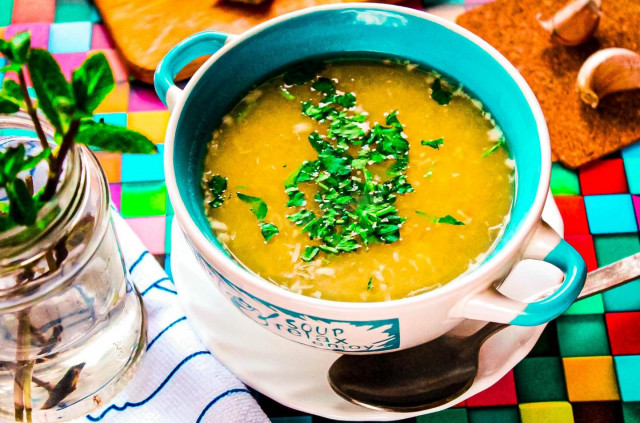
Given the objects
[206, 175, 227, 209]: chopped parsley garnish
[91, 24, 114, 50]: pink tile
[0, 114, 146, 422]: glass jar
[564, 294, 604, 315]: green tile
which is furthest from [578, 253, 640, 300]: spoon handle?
[91, 24, 114, 50]: pink tile

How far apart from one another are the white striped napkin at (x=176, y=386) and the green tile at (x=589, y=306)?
549 millimetres

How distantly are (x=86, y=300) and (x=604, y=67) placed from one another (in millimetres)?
996

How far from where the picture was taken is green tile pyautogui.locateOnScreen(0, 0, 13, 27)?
66.6 inches

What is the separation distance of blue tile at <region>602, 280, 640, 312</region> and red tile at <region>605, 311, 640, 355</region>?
0.04 ft

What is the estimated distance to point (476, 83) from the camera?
1198 mm

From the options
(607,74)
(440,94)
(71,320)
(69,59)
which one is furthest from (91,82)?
(607,74)

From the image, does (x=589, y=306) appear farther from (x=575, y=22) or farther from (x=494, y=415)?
(x=575, y=22)

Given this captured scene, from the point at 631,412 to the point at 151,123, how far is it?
994 millimetres

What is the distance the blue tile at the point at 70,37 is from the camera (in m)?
1.66

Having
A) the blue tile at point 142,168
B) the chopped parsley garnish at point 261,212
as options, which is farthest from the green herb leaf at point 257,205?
the blue tile at point 142,168

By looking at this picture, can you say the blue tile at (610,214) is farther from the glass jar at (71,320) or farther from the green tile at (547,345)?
the glass jar at (71,320)

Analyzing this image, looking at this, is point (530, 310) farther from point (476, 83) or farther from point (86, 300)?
point (86, 300)

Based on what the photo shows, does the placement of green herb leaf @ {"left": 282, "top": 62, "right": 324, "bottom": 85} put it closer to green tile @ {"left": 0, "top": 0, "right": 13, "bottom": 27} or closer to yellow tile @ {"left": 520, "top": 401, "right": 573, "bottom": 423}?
yellow tile @ {"left": 520, "top": 401, "right": 573, "bottom": 423}

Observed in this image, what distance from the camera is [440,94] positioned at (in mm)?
1232
